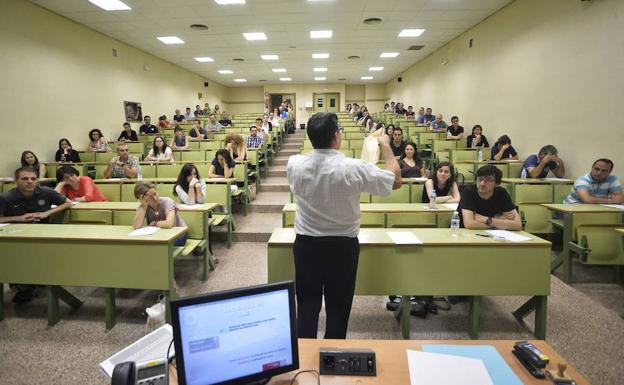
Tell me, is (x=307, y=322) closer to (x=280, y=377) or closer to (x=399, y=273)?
(x=280, y=377)

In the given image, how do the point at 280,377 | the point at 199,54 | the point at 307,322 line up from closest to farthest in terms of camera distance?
the point at 280,377
the point at 307,322
the point at 199,54

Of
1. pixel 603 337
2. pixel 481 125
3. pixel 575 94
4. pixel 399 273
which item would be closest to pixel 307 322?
pixel 399 273

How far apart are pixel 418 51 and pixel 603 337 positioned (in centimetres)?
1000

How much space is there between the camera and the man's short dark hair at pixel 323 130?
5.40 feet

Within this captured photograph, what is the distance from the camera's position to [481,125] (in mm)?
8102

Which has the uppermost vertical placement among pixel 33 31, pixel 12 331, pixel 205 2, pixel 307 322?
pixel 205 2

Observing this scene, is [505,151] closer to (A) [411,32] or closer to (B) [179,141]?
(A) [411,32]

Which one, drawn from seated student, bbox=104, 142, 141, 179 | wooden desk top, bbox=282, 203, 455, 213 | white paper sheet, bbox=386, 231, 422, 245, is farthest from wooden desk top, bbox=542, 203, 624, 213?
seated student, bbox=104, 142, 141, 179

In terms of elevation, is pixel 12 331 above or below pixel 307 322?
below

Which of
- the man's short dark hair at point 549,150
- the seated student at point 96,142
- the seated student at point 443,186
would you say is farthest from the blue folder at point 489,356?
the seated student at point 96,142

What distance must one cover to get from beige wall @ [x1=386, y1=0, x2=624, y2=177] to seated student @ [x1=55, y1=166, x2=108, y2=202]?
6.60m

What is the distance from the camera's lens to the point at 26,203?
353cm

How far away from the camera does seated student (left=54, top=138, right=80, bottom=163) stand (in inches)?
261

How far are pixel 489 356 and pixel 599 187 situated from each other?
152 inches
